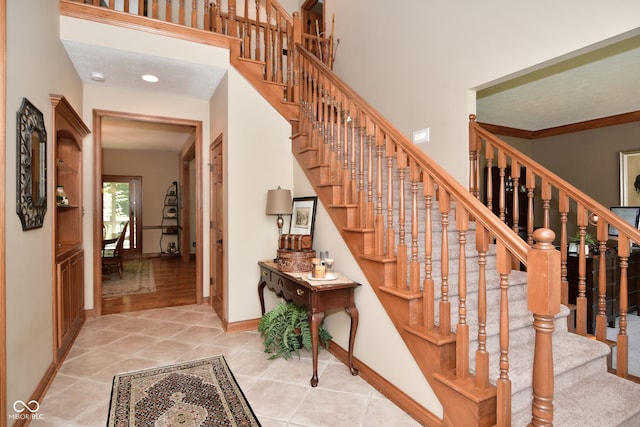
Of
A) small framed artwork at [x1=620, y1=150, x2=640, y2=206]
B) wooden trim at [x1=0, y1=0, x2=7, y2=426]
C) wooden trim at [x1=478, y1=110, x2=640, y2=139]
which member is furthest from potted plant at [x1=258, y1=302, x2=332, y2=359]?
small framed artwork at [x1=620, y1=150, x2=640, y2=206]

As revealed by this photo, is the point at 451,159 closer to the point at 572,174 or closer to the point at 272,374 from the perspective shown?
the point at 272,374

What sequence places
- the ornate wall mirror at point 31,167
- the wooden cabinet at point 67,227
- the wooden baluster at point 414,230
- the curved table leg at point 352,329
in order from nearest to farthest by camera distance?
the ornate wall mirror at point 31,167, the wooden baluster at point 414,230, the curved table leg at point 352,329, the wooden cabinet at point 67,227

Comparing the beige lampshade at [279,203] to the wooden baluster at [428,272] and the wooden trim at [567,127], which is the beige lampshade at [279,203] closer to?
the wooden baluster at [428,272]

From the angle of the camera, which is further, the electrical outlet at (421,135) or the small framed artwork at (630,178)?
the small framed artwork at (630,178)

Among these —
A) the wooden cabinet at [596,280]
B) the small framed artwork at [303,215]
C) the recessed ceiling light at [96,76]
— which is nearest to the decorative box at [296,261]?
the small framed artwork at [303,215]

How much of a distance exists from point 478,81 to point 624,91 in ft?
8.90

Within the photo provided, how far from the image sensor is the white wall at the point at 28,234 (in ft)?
6.16

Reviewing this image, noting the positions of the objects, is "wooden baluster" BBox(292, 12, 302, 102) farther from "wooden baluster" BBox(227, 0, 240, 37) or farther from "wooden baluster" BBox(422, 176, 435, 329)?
"wooden baluster" BBox(422, 176, 435, 329)

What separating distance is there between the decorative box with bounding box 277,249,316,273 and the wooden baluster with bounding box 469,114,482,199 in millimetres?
1622

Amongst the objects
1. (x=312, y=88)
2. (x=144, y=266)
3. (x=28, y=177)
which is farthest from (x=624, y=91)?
(x=144, y=266)

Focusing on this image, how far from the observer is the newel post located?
4.61ft

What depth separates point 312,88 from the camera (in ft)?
11.5

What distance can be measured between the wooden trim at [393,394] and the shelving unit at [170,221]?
7.49 m

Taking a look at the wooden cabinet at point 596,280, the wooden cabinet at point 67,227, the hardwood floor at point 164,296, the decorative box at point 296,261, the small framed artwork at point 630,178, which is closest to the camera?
the wooden cabinet at point 67,227
